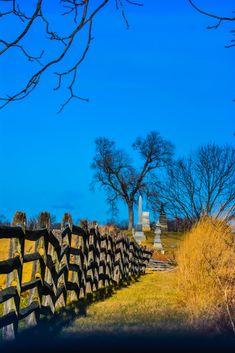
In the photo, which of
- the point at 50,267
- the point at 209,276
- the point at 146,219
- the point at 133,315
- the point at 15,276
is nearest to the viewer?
the point at 15,276

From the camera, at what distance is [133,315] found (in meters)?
8.15

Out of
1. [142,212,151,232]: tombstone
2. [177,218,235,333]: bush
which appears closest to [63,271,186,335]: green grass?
[177,218,235,333]: bush

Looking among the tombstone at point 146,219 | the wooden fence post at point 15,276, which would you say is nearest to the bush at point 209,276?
the wooden fence post at point 15,276

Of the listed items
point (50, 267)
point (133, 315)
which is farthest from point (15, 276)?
point (133, 315)

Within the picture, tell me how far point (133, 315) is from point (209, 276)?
1.46 m

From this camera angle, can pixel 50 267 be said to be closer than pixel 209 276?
Yes

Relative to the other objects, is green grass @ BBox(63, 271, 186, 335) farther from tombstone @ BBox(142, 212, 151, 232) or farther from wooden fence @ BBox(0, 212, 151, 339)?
tombstone @ BBox(142, 212, 151, 232)

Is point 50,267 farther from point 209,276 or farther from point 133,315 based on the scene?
point 209,276

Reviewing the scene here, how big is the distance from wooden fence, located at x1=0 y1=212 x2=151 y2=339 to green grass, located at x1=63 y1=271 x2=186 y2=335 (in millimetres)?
503

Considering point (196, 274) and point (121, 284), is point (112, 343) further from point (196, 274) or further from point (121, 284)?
point (121, 284)

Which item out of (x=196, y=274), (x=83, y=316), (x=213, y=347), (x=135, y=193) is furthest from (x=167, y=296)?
(x=135, y=193)

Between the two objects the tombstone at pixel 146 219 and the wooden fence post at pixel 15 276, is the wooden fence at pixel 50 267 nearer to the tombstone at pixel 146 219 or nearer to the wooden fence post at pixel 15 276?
the wooden fence post at pixel 15 276

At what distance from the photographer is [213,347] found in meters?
3.22

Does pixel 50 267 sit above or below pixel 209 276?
above
